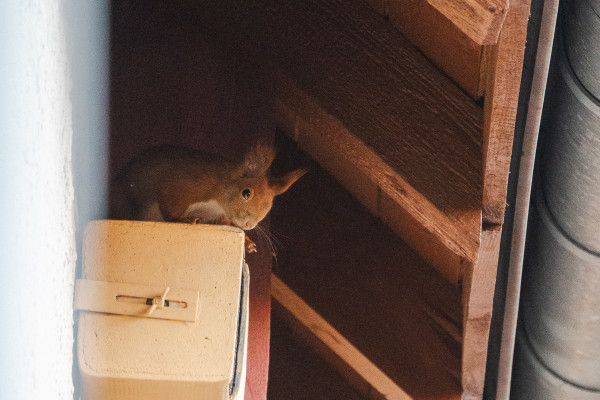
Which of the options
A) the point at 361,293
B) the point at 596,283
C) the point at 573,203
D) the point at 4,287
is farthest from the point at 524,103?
the point at 4,287

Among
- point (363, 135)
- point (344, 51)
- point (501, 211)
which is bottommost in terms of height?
point (501, 211)

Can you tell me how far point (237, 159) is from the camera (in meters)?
1.70

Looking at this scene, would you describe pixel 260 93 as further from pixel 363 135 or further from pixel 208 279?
pixel 208 279

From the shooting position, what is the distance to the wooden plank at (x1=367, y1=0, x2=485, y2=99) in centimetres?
115

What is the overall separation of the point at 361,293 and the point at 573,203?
619mm

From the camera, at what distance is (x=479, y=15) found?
79 centimetres

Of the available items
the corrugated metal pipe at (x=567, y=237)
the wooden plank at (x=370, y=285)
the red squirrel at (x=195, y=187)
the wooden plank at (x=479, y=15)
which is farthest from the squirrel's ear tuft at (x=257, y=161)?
the wooden plank at (x=479, y=15)

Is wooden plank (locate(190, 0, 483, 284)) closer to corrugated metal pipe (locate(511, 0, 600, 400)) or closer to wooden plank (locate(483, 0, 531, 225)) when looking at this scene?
wooden plank (locate(483, 0, 531, 225))

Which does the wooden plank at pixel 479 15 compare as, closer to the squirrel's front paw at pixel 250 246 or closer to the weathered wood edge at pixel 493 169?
the weathered wood edge at pixel 493 169

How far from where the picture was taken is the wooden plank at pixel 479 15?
30.8 inches

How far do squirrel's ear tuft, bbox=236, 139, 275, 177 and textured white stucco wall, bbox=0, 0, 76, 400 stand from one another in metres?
0.70

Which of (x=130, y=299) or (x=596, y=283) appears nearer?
(x=130, y=299)

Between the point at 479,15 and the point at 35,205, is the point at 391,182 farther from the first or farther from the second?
the point at 35,205

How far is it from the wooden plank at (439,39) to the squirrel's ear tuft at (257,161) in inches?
16.9
